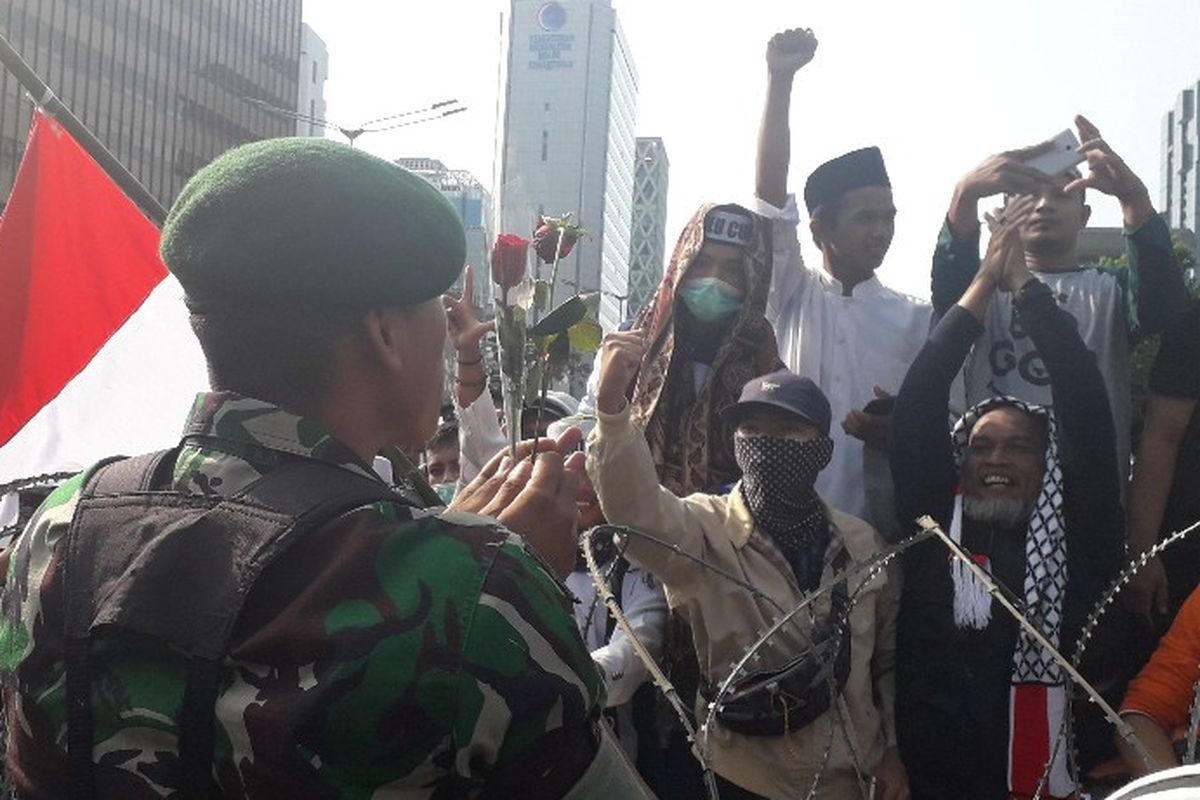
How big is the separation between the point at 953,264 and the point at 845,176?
59 centimetres

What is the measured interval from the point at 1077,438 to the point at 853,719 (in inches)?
39.4

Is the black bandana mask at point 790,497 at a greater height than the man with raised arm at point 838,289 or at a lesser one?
lesser

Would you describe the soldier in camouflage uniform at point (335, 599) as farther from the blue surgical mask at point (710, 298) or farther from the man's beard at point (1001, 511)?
the blue surgical mask at point (710, 298)

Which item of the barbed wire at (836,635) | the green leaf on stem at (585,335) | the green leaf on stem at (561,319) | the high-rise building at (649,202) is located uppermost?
the high-rise building at (649,202)

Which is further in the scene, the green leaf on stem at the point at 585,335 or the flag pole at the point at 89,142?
the flag pole at the point at 89,142

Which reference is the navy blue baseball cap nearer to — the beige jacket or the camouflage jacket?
the beige jacket

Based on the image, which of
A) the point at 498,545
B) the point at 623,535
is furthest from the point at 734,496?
the point at 498,545

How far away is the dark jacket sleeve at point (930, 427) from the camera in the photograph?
11.3 ft

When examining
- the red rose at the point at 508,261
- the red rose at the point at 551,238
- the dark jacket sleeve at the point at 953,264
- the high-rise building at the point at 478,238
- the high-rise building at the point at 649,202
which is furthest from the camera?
the high-rise building at the point at 649,202

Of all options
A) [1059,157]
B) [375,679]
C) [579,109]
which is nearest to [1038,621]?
[1059,157]

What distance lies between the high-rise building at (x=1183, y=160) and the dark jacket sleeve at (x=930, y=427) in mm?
73679

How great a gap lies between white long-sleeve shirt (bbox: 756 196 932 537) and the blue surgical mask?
26 cm

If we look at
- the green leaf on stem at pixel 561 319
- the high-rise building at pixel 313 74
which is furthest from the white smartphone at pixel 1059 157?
the high-rise building at pixel 313 74

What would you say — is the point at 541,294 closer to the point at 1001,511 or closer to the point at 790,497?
the point at 790,497
